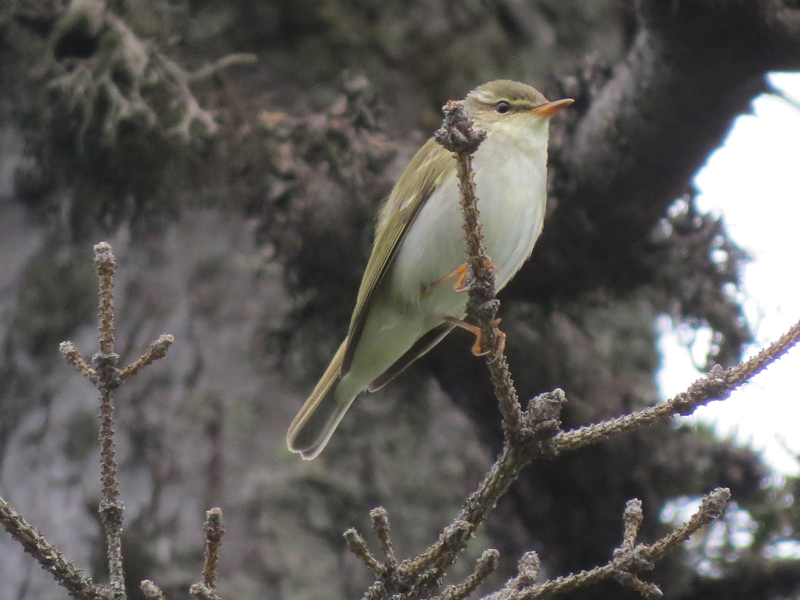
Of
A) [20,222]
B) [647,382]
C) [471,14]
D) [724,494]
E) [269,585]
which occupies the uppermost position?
[471,14]

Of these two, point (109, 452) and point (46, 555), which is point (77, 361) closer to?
point (109, 452)

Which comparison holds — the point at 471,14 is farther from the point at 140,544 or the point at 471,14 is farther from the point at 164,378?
the point at 140,544

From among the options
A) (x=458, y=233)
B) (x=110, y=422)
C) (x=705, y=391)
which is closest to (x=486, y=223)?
(x=458, y=233)

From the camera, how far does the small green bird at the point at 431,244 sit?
2.95 metres

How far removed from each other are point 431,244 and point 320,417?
26.6 inches

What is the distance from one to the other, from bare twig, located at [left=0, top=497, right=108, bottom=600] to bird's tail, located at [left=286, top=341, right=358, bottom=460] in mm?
1317

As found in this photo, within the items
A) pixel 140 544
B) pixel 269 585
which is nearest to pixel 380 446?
pixel 269 585

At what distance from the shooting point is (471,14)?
4633mm

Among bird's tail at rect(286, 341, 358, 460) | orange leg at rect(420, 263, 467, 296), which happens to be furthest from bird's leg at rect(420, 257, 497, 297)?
bird's tail at rect(286, 341, 358, 460)

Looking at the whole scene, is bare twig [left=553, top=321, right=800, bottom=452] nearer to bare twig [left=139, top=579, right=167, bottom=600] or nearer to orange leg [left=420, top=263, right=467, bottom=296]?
bare twig [left=139, top=579, right=167, bottom=600]

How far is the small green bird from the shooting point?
2.95 m

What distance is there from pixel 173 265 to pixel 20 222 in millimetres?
716

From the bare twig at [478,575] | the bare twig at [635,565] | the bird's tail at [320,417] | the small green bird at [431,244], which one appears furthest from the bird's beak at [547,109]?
the bare twig at [478,575]

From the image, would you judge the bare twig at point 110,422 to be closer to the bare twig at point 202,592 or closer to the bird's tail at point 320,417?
the bare twig at point 202,592
